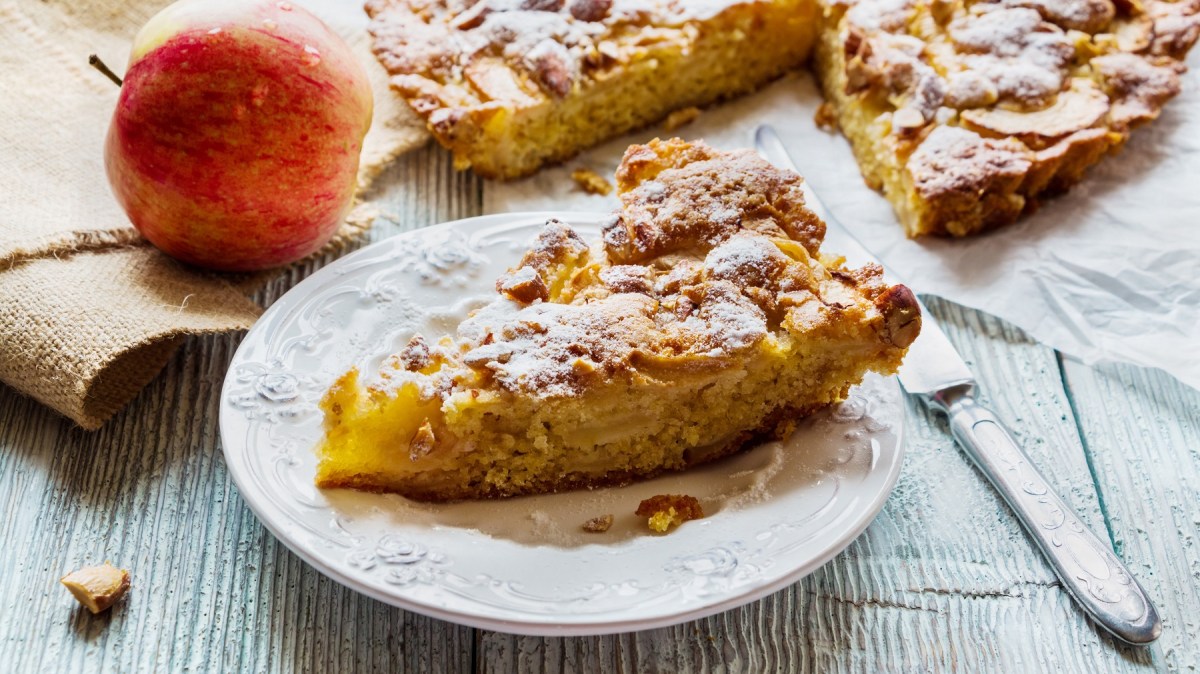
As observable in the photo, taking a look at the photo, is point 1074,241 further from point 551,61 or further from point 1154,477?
point 551,61

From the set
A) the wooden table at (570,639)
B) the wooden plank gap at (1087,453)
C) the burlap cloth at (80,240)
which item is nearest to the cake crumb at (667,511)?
the wooden table at (570,639)

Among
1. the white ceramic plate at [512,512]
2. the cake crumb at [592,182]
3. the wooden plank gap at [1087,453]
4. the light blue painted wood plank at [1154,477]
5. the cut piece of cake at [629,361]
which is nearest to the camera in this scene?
the white ceramic plate at [512,512]

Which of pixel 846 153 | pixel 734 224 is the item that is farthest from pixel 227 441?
pixel 846 153

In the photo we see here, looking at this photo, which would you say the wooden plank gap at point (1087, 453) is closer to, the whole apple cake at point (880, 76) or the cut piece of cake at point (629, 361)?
the whole apple cake at point (880, 76)

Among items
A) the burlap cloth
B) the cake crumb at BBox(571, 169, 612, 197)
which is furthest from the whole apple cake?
the burlap cloth

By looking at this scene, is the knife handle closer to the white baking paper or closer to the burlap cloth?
the white baking paper

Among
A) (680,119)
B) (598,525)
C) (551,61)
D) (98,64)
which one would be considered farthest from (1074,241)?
(98,64)
